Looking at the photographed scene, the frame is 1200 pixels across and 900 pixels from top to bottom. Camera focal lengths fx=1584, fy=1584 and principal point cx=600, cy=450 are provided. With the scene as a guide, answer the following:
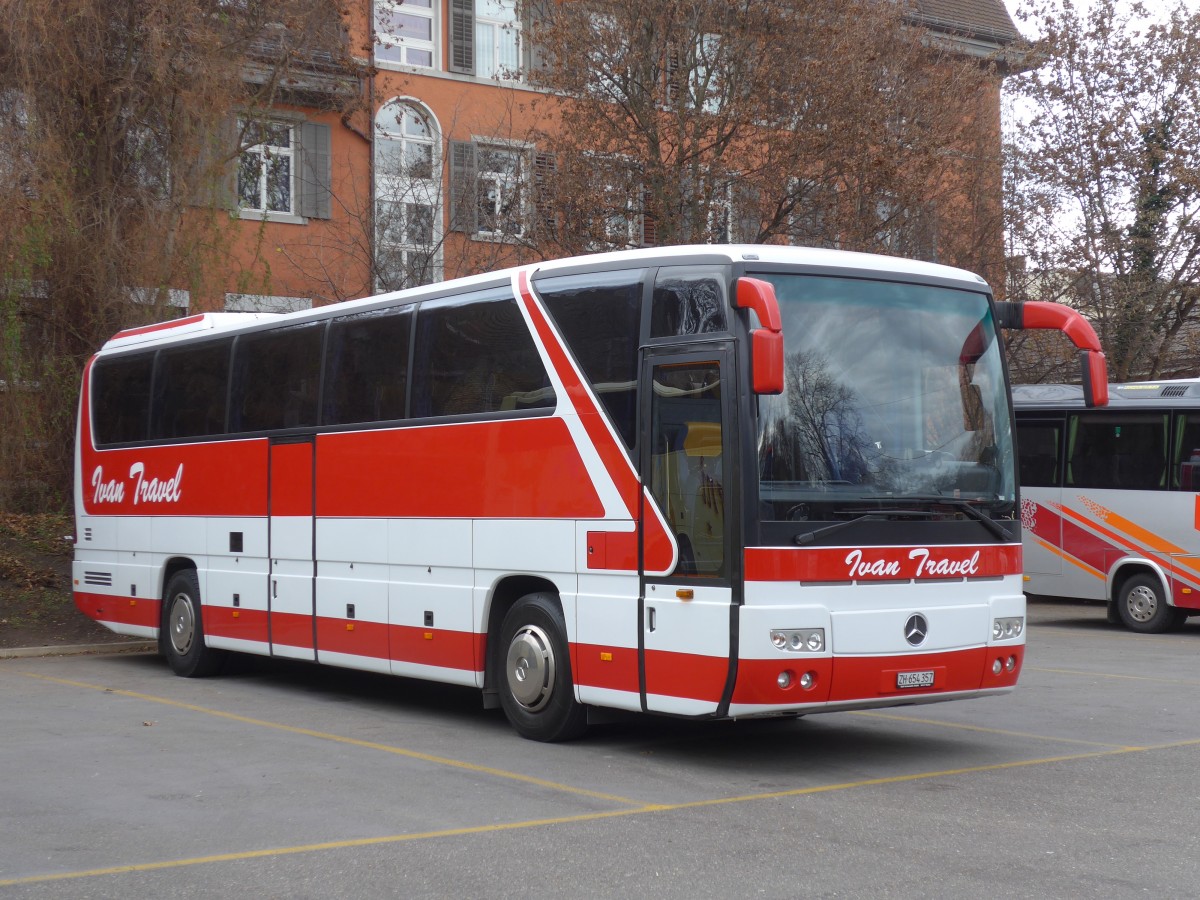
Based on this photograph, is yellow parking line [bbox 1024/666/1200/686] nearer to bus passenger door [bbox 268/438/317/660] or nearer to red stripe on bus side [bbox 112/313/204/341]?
bus passenger door [bbox 268/438/317/660]

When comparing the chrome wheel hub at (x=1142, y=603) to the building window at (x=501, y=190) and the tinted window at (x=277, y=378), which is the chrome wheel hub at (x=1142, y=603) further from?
the tinted window at (x=277, y=378)

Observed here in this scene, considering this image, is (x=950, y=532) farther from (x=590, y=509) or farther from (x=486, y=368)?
(x=486, y=368)

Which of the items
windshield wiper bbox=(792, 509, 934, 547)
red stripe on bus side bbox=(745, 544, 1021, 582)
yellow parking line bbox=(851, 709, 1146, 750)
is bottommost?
yellow parking line bbox=(851, 709, 1146, 750)

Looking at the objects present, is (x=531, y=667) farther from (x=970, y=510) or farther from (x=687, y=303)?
(x=970, y=510)

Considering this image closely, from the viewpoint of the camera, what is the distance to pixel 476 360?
11578 millimetres

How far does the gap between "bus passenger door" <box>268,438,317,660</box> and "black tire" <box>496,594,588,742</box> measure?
301 centimetres

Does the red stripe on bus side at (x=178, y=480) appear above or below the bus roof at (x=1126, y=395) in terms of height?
below

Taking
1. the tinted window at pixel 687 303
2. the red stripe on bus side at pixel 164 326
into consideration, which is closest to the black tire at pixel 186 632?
the red stripe on bus side at pixel 164 326

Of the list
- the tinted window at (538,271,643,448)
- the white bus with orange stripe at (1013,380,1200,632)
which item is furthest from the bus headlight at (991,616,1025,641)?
the white bus with orange stripe at (1013,380,1200,632)

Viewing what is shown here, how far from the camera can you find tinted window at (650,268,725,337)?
9656mm

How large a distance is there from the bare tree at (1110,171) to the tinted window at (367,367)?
17.5 m

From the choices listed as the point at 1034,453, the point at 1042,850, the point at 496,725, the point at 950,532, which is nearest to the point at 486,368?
the point at 496,725

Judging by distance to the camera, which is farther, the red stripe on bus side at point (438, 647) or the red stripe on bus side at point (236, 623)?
the red stripe on bus side at point (236, 623)

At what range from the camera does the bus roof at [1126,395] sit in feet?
69.6
